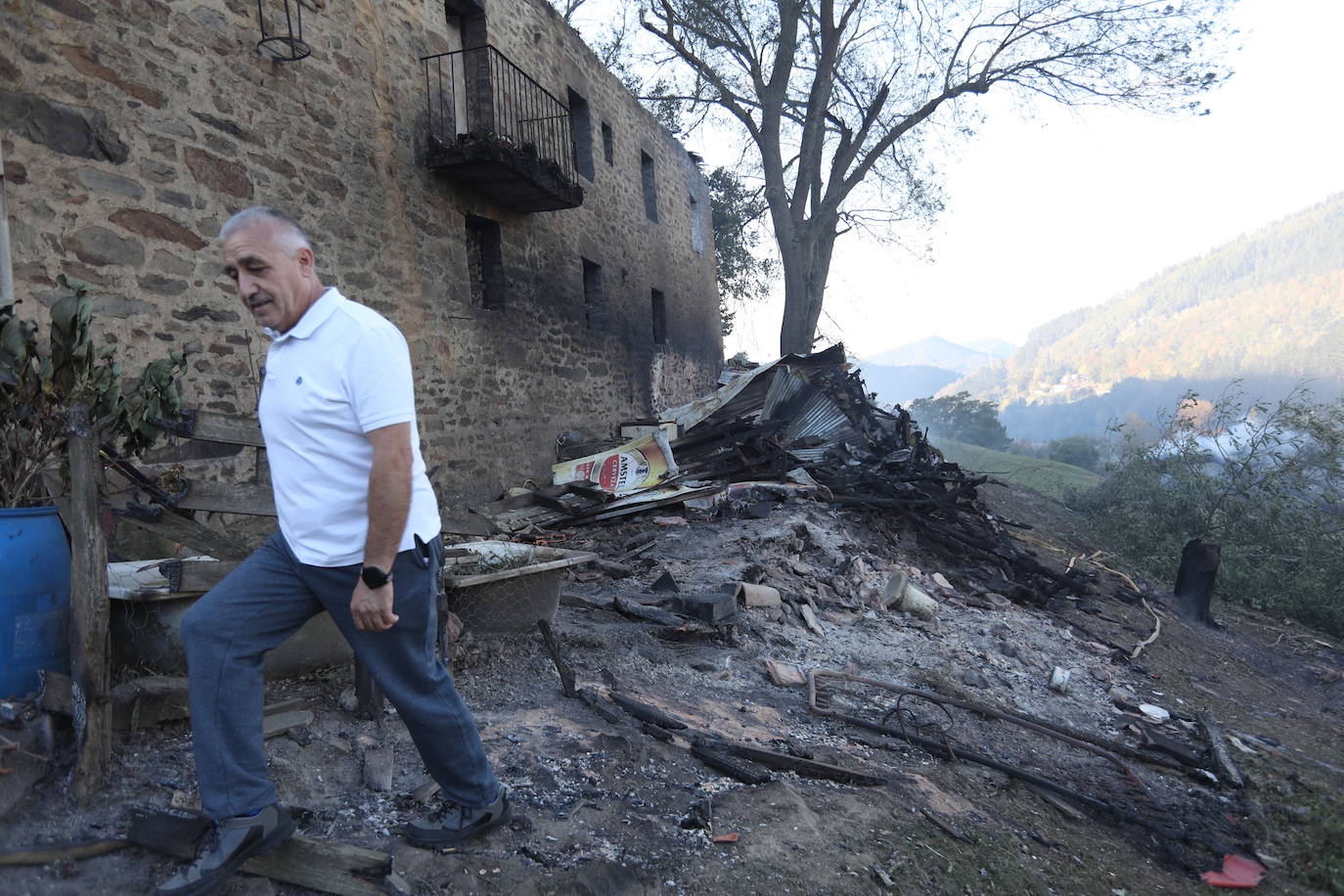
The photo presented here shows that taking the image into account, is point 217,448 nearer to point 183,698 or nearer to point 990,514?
point 183,698

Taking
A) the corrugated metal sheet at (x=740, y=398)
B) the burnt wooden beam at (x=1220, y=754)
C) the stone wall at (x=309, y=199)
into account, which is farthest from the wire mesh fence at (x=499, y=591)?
the corrugated metal sheet at (x=740, y=398)

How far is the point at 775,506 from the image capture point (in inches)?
336

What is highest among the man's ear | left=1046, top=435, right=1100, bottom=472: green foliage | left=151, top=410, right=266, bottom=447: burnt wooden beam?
the man's ear

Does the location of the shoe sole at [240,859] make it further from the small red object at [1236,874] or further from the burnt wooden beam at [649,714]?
the small red object at [1236,874]

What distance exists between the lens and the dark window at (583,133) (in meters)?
12.7

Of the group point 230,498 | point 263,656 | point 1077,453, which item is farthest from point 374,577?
point 1077,453

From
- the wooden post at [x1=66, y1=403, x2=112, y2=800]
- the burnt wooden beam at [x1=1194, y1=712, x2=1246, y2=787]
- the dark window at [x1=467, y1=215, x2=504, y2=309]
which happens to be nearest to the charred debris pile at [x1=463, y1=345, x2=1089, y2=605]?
the dark window at [x1=467, y1=215, x2=504, y2=309]

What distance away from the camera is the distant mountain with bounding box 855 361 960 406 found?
143m

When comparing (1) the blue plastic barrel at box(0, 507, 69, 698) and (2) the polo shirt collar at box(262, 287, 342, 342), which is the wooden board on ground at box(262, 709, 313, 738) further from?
(2) the polo shirt collar at box(262, 287, 342, 342)

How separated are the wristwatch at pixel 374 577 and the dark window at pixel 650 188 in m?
14.8

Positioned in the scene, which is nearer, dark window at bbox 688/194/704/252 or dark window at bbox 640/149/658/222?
dark window at bbox 640/149/658/222

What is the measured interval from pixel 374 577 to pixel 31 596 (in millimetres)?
1282

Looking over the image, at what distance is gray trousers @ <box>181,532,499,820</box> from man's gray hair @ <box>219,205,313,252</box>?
824 mm

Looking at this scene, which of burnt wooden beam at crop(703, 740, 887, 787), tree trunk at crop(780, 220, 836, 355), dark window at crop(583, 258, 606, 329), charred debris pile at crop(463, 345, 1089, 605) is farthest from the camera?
tree trunk at crop(780, 220, 836, 355)
